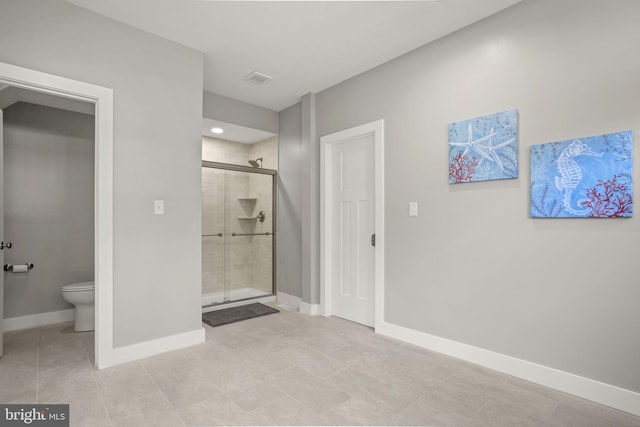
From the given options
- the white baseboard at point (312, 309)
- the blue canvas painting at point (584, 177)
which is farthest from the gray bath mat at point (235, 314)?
the blue canvas painting at point (584, 177)

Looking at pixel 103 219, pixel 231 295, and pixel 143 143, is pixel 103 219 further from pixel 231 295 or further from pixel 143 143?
pixel 231 295

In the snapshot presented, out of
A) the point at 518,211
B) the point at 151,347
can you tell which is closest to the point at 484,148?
the point at 518,211

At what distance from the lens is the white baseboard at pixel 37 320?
10.8 ft

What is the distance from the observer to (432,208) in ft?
9.28

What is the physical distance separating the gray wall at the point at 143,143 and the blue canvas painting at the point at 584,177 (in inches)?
109

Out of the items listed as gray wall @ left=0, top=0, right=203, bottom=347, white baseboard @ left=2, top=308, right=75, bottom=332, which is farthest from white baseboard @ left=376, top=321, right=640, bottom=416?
white baseboard @ left=2, top=308, right=75, bottom=332

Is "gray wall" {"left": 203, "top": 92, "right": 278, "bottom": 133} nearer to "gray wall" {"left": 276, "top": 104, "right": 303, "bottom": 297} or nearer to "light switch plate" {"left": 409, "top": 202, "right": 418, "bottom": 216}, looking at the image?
"gray wall" {"left": 276, "top": 104, "right": 303, "bottom": 297}

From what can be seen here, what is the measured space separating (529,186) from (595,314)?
0.89 m

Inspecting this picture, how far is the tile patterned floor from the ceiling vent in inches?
106

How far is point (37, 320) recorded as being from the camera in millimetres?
3438

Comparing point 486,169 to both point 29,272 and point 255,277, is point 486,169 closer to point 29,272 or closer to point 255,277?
point 255,277

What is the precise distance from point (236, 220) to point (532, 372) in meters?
3.71

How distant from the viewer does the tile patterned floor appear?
1.86 meters

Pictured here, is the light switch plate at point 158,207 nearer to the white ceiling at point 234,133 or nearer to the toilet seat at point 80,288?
the toilet seat at point 80,288
